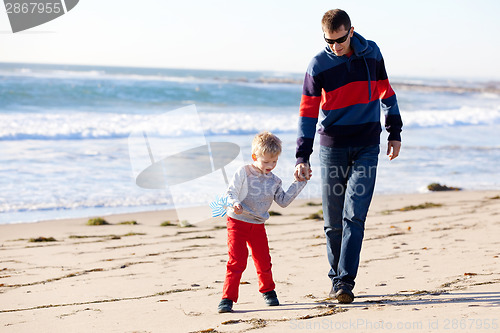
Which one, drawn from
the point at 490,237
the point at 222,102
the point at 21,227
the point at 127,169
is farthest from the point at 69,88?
the point at 490,237

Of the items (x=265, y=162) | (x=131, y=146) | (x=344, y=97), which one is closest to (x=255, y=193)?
(x=265, y=162)

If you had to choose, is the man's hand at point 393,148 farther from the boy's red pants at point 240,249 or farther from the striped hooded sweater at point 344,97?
the boy's red pants at point 240,249

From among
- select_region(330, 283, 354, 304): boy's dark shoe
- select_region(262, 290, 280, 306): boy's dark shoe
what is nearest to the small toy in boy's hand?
select_region(262, 290, 280, 306): boy's dark shoe

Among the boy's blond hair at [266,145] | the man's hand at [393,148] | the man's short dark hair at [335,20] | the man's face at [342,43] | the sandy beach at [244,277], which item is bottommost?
the sandy beach at [244,277]

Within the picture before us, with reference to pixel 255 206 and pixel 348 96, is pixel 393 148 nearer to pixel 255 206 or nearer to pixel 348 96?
pixel 348 96

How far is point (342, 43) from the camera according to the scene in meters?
3.56

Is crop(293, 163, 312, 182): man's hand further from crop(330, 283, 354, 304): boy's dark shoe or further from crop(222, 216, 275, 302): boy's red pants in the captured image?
crop(330, 283, 354, 304): boy's dark shoe

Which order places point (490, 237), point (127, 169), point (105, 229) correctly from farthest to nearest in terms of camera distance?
point (127, 169) < point (105, 229) < point (490, 237)

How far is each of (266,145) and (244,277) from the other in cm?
138

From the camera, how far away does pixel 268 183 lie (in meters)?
3.72

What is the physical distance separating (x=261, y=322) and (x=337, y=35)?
5.77 feet

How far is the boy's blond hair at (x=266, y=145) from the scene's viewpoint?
3607 millimetres

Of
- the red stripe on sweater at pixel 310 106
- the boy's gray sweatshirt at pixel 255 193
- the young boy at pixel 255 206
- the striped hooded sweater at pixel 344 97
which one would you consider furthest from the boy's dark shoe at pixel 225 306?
the red stripe on sweater at pixel 310 106

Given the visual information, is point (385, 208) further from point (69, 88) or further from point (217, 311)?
point (69, 88)
